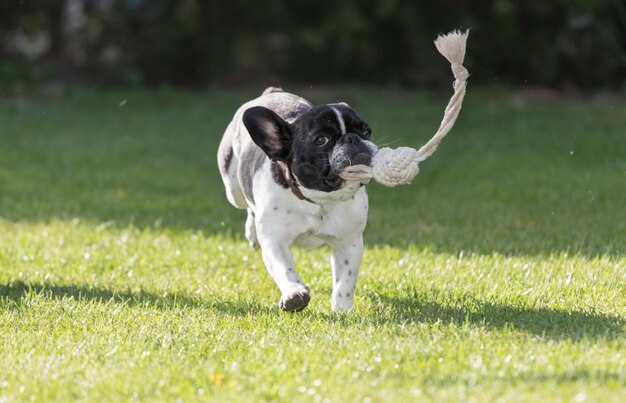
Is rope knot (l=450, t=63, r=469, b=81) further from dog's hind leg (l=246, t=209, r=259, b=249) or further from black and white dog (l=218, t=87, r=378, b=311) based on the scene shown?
dog's hind leg (l=246, t=209, r=259, b=249)

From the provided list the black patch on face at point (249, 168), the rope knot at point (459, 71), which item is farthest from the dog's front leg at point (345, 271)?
the rope knot at point (459, 71)

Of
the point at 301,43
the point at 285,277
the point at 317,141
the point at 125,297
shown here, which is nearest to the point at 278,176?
the point at 317,141

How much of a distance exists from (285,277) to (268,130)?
73 cm

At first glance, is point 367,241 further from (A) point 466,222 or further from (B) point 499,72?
(B) point 499,72

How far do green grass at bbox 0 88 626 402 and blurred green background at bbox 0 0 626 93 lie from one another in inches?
104

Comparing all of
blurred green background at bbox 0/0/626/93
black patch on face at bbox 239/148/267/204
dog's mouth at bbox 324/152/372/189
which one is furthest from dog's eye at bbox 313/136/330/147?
blurred green background at bbox 0/0/626/93

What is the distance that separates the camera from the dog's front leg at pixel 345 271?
5289 millimetres

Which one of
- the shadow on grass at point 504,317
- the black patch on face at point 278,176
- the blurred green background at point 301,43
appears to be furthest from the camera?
the blurred green background at point 301,43

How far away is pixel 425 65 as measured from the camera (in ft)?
48.9

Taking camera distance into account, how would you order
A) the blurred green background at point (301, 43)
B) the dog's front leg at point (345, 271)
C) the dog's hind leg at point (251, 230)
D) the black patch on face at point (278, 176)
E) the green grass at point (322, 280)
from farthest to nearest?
the blurred green background at point (301, 43), the dog's hind leg at point (251, 230), the dog's front leg at point (345, 271), the black patch on face at point (278, 176), the green grass at point (322, 280)

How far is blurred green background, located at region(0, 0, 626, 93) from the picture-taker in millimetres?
14672

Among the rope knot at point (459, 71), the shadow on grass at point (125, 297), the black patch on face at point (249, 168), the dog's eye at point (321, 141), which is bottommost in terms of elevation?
the shadow on grass at point (125, 297)

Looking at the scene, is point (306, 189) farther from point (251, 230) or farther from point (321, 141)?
point (251, 230)

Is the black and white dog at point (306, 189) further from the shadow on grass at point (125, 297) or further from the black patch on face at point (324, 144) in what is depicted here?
the shadow on grass at point (125, 297)
